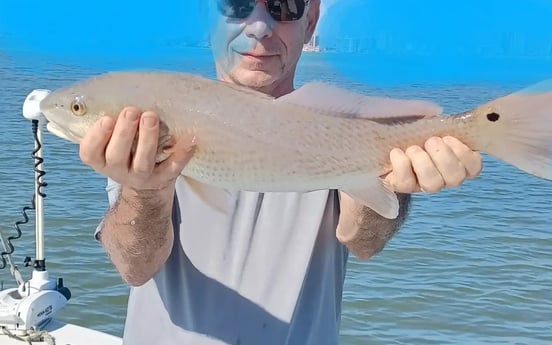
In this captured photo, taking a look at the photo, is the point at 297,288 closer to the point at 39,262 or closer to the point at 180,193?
the point at 180,193

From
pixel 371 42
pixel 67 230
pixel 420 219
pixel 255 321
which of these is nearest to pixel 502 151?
pixel 371 42

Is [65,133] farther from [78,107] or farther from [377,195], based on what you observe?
[377,195]

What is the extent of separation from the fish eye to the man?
424 mm

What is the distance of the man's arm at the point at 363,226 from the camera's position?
9.29ft

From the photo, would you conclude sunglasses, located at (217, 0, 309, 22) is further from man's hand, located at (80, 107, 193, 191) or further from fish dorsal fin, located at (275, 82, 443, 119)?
man's hand, located at (80, 107, 193, 191)

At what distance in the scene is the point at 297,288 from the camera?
2855 millimetres

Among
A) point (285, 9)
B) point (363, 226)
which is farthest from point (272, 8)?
point (363, 226)

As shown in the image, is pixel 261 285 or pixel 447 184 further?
pixel 261 285

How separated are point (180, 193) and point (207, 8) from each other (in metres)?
0.70

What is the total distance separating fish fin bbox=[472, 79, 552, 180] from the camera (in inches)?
87.3

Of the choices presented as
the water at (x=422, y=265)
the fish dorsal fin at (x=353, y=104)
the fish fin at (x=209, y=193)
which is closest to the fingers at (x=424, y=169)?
the fish dorsal fin at (x=353, y=104)

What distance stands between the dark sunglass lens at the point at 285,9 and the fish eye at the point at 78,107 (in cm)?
85

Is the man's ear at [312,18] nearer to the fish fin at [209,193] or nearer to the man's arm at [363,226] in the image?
the man's arm at [363,226]

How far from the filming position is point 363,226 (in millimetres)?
2842
